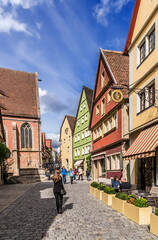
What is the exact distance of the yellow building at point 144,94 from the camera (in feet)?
34.4

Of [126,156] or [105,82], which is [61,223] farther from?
[105,82]

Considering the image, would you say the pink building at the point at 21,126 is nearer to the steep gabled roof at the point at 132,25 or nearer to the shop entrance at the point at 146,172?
the shop entrance at the point at 146,172

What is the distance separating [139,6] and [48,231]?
515 inches

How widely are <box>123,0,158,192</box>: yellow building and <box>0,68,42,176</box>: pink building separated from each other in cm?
2169

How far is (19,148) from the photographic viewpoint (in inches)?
1296

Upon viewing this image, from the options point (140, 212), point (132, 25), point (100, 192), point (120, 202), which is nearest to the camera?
point (140, 212)

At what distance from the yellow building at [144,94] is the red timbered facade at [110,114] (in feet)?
6.45

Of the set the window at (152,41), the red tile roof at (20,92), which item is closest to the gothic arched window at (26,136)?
the red tile roof at (20,92)

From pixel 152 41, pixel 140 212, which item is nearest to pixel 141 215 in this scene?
pixel 140 212

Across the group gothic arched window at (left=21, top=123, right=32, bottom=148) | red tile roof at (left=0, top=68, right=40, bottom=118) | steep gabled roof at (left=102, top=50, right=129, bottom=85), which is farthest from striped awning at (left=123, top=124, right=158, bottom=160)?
red tile roof at (left=0, top=68, right=40, bottom=118)

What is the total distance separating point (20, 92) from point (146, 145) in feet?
101

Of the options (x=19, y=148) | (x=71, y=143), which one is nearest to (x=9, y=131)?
(x=19, y=148)

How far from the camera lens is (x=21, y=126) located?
110ft

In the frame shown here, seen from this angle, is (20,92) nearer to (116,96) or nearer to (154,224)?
(116,96)
